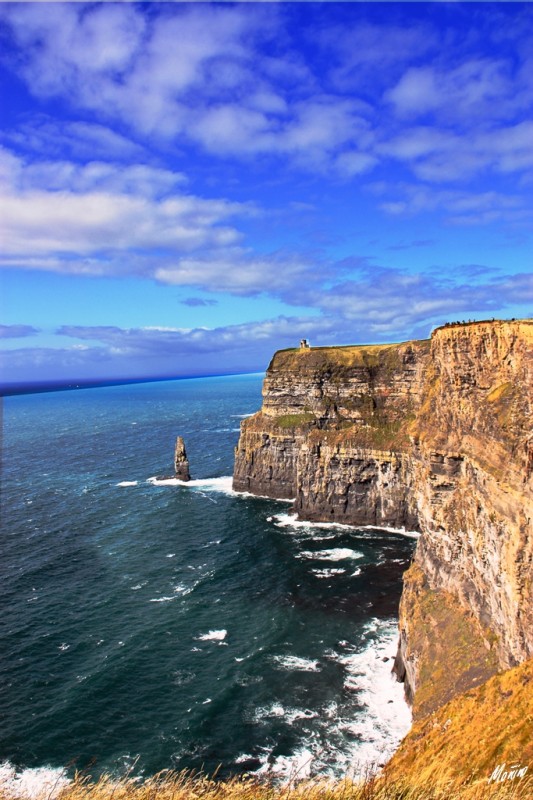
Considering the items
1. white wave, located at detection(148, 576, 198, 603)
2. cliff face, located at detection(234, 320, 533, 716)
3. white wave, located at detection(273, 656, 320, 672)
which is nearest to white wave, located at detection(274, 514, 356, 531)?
white wave, located at detection(148, 576, 198, 603)

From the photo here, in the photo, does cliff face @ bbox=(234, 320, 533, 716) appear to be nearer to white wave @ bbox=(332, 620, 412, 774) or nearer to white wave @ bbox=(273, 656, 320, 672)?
white wave @ bbox=(332, 620, 412, 774)

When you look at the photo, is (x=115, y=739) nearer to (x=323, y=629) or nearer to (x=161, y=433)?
(x=323, y=629)

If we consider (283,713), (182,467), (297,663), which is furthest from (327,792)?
(182,467)

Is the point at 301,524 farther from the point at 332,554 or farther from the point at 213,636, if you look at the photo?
the point at 213,636

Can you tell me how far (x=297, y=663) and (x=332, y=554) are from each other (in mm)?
27878

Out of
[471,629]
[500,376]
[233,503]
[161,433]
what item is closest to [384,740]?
[471,629]

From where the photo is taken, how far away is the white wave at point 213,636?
55.8 meters

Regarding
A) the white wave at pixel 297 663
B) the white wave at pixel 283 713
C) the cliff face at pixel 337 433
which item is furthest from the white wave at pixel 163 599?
the cliff face at pixel 337 433

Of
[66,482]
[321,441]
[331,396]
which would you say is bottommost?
[66,482]

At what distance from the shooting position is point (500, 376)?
1543 inches

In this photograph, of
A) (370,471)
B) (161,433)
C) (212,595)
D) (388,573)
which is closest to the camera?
(212,595)

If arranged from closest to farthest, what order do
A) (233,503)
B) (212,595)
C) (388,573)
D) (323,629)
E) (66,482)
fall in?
(323,629) → (212,595) → (388,573) → (233,503) → (66,482)

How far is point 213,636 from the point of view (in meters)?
56.4

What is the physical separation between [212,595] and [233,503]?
37.8 meters
